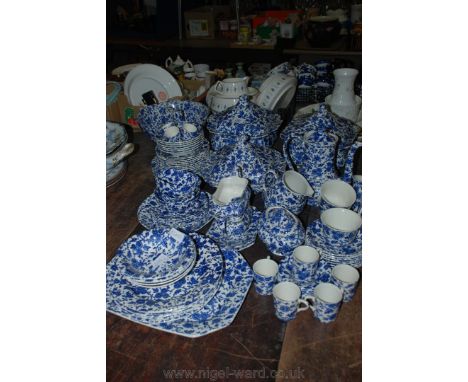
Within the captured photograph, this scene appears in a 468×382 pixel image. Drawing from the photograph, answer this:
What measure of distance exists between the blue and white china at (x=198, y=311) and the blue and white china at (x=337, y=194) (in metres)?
0.31

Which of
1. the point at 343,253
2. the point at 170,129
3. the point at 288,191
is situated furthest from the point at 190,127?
the point at 343,253

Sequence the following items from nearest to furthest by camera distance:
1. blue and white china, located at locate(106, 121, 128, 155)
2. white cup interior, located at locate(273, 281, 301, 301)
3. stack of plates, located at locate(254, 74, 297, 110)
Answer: white cup interior, located at locate(273, 281, 301, 301) → blue and white china, located at locate(106, 121, 128, 155) → stack of plates, located at locate(254, 74, 297, 110)

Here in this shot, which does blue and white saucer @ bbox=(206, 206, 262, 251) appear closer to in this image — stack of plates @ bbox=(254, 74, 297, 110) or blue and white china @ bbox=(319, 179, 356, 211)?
blue and white china @ bbox=(319, 179, 356, 211)

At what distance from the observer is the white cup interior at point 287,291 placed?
2.84 feet

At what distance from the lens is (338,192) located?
44.7 inches

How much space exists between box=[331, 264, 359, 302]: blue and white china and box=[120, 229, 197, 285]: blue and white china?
0.31 metres

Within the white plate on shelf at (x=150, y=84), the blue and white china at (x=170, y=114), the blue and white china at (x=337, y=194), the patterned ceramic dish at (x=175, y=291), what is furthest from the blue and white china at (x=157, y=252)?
the white plate on shelf at (x=150, y=84)

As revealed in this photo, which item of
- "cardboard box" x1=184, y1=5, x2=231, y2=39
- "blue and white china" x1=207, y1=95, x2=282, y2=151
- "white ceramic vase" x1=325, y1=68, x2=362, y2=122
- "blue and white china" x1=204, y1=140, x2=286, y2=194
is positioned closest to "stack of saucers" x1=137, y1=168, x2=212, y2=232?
"blue and white china" x1=204, y1=140, x2=286, y2=194

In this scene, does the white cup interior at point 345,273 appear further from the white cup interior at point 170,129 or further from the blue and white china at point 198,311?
the white cup interior at point 170,129

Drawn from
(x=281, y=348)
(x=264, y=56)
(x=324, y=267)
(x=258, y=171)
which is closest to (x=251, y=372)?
(x=281, y=348)

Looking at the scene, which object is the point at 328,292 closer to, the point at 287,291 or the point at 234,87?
the point at 287,291

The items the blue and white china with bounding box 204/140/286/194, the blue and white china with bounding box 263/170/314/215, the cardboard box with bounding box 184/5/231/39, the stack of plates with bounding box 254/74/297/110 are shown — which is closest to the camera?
the blue and white china with bounding box 263/170/314/215

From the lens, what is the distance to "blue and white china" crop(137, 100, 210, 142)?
1.56 meters

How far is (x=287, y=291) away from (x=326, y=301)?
0.09m
